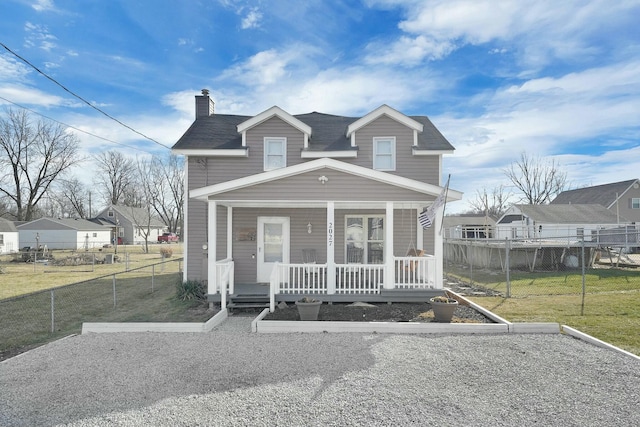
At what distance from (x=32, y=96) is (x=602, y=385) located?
65.3 feet

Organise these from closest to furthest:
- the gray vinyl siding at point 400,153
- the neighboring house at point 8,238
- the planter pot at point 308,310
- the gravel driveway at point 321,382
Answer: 1. the gravel driveway at point 321,382
2. the planter pot at point 308,310
3. the gray vinyl siding at point 400,153
4. the neighboring house at point 8,238

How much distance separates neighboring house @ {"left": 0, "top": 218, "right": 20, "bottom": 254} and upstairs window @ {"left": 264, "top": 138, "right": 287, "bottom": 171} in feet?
125

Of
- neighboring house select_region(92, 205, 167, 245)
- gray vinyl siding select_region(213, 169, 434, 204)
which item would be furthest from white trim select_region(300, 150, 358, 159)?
neighboring house select_region(92, 205, 167, 245)

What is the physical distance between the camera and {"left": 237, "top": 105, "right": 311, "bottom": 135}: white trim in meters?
11.0

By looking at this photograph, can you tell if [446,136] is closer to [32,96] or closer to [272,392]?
[272,392]

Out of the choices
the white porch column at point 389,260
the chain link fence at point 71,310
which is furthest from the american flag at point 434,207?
the chain link fence at point 71,310

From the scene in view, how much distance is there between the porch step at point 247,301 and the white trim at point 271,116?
539 cm

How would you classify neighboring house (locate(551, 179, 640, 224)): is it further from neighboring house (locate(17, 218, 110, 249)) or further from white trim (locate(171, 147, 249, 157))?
neighboring house (locate(17, 218, 110, 249))

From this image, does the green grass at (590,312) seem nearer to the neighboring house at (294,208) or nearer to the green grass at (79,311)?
the neighboring house at (294,208)

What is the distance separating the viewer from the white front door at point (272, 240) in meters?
10.7

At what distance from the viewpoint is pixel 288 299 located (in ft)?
27.5

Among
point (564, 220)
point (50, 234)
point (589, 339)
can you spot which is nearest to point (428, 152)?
point (589, 339)

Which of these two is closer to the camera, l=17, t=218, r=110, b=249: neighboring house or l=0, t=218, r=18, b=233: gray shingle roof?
l=0, t=218, r=18, b=233: gray shingle roof

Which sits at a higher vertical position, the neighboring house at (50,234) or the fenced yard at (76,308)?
the neighboring house at (50,234)
